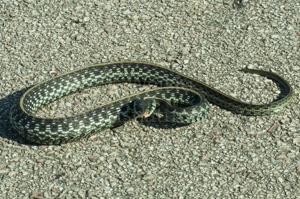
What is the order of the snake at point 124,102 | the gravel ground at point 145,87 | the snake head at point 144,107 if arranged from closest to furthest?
the gravel ground at point 145,87 < the snake at point 124,102 < the snake head at point 144,107

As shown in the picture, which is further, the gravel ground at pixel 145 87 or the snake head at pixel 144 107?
the snake head at pixel 144 107

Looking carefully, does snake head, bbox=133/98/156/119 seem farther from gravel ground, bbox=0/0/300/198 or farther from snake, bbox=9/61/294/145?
gravel ground, bbox=0/0/300/198

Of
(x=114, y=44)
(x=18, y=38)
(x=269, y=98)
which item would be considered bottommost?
(x=18, y=38)

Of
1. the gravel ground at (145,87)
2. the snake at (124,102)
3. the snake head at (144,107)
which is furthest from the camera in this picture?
the snake head at (144,107)

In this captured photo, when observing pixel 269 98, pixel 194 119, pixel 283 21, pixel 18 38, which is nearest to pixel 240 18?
pixel 283 21

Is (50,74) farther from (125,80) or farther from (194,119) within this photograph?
(194,119)


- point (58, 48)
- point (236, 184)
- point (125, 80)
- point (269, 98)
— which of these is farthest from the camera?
point (58, 48)

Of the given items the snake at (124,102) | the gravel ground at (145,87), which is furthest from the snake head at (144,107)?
the gravel ground at (145,87)

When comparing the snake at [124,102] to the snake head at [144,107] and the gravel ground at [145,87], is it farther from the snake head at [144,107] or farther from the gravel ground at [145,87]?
the gravel ground at [145,87]
